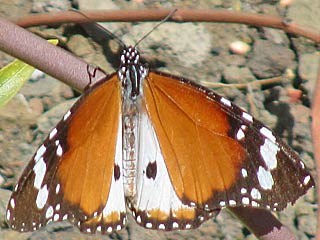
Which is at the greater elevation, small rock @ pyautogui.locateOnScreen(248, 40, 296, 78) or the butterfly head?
the butterfly head

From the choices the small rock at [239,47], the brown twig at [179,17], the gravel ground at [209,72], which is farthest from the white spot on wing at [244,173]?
the small rock at [239,47]

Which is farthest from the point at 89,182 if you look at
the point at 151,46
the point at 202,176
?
the point at 151,46

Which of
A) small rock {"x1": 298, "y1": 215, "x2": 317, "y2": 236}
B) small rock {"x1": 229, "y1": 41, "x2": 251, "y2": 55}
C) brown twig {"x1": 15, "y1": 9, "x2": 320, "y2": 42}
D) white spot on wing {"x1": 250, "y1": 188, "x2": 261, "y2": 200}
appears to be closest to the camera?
white spot on wing {"x1": 250, "y1": 188, "x2": 261, "y2": 200}

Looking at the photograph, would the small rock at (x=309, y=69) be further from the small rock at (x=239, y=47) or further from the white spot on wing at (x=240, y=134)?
the white spot on wing at (x=240, y=134)

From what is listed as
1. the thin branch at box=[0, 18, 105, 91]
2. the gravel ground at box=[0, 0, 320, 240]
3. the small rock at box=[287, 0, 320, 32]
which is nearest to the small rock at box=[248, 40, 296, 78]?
the gravel ground at box=[0, 0, 320, 240]

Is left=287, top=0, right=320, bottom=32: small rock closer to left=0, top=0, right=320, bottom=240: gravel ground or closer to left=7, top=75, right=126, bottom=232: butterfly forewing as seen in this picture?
left=0, top=0, right=320, bottom=240: gravel ground

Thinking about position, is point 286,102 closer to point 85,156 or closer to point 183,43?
point 183,43
